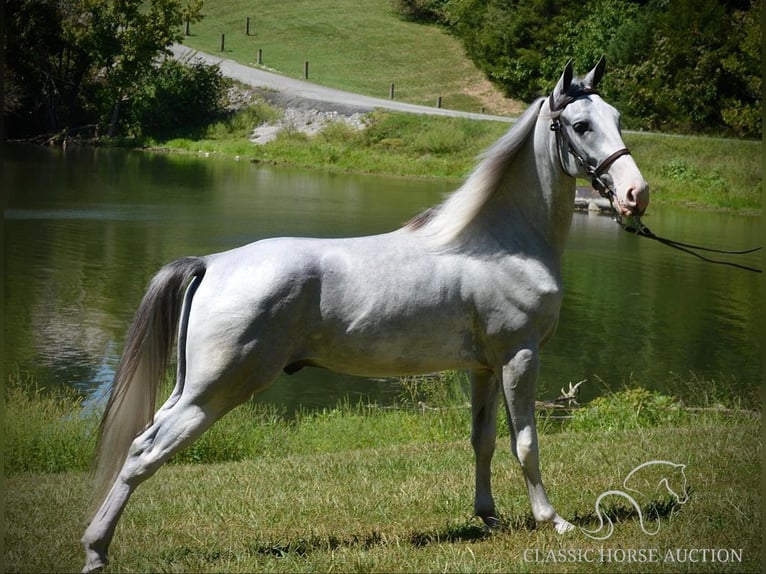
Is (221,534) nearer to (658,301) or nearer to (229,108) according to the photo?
(658,301)

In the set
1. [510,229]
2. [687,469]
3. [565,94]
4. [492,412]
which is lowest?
[687,469]

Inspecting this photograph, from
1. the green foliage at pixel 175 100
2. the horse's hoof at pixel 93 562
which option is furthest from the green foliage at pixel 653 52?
the horse's hoof at pixel 93 562

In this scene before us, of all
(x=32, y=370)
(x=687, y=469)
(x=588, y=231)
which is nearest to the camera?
(x=687, y=469)

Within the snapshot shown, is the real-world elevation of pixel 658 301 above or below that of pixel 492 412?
below

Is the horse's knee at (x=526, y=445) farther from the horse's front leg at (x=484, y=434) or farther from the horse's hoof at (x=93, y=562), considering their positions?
the horse's hoof at (x=93, y=562)

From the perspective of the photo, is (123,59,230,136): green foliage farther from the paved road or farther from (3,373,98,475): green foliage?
(3,373,98,475): green foliage

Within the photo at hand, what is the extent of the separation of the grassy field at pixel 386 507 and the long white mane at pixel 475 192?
154 centimetres

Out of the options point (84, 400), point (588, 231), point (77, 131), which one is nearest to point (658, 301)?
point (588, 231)

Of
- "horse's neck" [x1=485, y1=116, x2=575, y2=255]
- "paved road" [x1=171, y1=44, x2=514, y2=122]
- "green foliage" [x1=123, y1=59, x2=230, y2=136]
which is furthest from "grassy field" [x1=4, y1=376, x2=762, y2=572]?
"green foliage" [x1=123, y1=59, x2=230, y2=136]

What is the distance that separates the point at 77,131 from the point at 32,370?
35974 mm

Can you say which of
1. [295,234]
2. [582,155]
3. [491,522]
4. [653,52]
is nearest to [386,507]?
[491,522]

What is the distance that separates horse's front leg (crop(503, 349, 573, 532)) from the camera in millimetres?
4945

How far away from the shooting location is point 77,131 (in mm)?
45969

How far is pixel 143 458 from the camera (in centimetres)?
442
